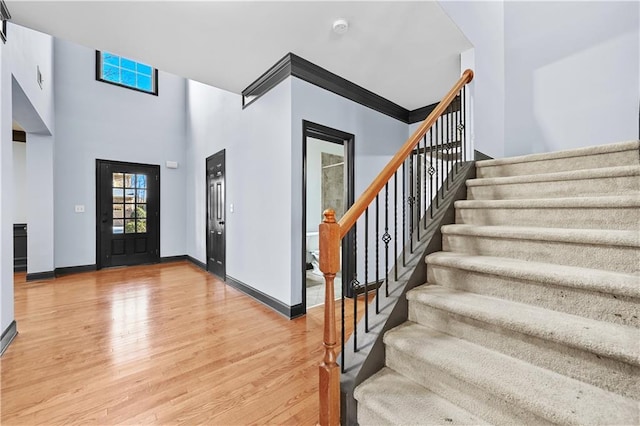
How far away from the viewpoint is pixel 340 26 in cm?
240

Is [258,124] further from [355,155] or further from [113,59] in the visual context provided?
[113,59]

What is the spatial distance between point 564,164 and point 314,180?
→ 14.8 ft

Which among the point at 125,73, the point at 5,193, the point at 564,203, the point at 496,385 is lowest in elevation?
the point at 496,385

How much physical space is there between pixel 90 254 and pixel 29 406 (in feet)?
14.2

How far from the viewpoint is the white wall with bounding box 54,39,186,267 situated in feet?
16.0


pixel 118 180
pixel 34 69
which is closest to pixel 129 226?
pixel 118 180

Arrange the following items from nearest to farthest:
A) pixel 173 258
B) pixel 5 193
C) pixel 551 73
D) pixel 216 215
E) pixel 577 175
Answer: pixel 577 175 < pixel 5 193 < pixel 551 73 < pixel 216 215 < pixel 173 258

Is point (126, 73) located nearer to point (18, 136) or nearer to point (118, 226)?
point (18, 136)

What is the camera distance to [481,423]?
111 centimetres

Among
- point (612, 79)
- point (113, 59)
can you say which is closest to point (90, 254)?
point (113, 59)

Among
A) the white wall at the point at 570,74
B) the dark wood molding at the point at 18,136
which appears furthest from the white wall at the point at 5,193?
the white wall at the point at 570,74

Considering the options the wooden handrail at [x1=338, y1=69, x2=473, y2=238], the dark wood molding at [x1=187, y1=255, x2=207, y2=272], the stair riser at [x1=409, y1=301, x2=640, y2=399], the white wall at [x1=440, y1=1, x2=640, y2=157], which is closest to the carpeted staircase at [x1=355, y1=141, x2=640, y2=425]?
the stair riser at [x1=409, y1=301, x2=640, y2=399]

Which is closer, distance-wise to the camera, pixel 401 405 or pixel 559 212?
pixel 401 405

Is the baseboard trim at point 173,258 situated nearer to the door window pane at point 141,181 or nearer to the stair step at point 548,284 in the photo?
the door window pane at point 141,181
